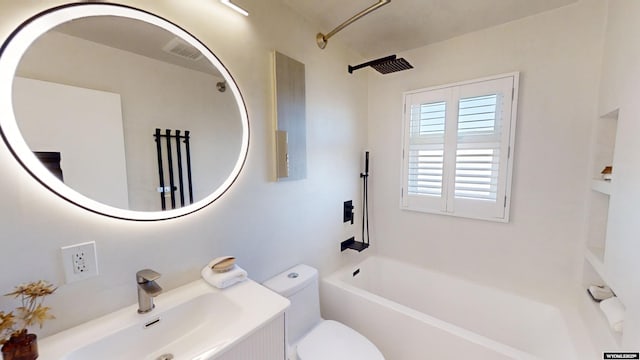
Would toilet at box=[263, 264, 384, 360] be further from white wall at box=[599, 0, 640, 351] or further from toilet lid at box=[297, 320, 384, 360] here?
white wall at box=[599, 0, 640, 351]

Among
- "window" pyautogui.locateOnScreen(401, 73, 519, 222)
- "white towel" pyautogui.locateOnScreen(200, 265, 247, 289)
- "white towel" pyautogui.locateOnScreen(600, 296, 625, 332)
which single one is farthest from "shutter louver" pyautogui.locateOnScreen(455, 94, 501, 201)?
"white towel" pyautogui.locateOnScreen(200, 265, 247, 289)

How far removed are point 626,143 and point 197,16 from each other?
6.85ft

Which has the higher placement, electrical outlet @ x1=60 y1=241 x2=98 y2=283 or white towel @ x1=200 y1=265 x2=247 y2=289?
electrical outlet @ x1=60 y1=241 x2=98 y2=283

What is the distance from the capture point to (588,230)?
160 cm

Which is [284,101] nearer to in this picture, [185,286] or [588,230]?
[185,286]

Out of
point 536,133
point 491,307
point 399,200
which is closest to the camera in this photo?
point 536,133

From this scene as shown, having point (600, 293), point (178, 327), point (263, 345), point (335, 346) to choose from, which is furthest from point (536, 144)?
point (178, 327)

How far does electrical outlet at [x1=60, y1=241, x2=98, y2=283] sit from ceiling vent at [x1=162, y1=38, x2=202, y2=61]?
88 cm

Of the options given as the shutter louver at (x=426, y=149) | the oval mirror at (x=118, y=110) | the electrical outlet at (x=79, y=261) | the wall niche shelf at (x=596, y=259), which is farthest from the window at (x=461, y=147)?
the electrical outlet at (x=79, y=261)

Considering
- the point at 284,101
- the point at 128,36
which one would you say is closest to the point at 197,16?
the point at 128,36

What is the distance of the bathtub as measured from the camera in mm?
1439

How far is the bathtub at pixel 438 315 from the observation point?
56.7 inches

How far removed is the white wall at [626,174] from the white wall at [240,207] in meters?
1.63

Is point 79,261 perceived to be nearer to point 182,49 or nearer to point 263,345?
point 263,345
